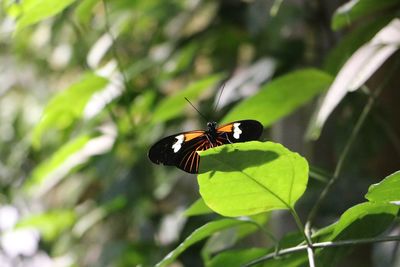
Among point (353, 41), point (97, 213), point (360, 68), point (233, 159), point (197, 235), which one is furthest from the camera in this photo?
point (97, 213)

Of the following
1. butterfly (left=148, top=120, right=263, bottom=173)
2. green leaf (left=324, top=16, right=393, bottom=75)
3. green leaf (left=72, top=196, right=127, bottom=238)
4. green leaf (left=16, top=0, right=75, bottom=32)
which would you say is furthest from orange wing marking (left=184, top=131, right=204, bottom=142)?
green leaf (left=72, top=196, right=127, bottom=238)

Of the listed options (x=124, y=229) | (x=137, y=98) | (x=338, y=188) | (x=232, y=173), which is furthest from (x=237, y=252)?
(x=124, y=229)

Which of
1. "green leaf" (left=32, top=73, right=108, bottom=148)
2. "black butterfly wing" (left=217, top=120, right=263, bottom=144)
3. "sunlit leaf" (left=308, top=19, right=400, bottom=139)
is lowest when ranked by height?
"sunlit leaf" (left=308, top=19, right=400, bottom=139)

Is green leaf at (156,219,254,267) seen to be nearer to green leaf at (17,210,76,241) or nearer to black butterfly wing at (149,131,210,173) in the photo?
black butterfly wing at (149,131,210,173)

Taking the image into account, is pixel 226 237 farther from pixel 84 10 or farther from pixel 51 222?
pixel 51 222

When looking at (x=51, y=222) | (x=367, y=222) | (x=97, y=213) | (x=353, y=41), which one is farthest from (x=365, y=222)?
(x=51, y=222)

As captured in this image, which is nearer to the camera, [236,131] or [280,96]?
[236,131]
